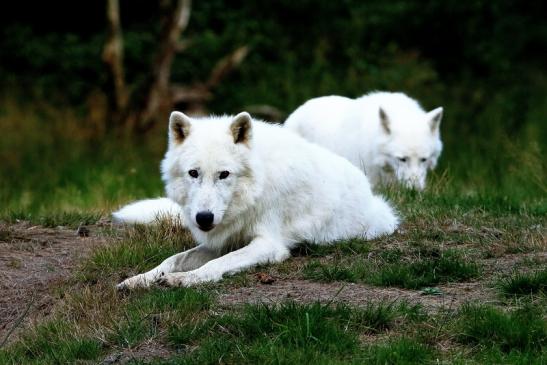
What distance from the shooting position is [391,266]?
5.64 meters

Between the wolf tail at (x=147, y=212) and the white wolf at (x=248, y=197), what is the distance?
53 centimetres

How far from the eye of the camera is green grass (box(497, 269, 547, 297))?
16.8 feet

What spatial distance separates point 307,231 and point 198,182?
861mm

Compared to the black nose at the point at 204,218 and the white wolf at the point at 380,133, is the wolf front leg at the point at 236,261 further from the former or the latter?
the white wolf at the point at 380,133

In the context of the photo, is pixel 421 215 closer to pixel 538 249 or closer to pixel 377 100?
pixel 538 249

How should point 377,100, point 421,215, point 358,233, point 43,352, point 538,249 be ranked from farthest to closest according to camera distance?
point 377,100 < point 421,215 < point 358,233 < point 538,249 < point 43,352

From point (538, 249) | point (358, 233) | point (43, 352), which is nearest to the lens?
point (43, 352)

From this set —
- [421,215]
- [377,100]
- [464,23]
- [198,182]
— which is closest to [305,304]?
[198,182]

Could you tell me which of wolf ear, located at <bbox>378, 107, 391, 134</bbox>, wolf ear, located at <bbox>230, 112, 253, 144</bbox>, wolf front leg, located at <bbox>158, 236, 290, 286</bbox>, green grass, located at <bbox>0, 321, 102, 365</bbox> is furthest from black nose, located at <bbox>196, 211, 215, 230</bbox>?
wolf ear, located at <bbox>378, 107, 391, 134</bbox>

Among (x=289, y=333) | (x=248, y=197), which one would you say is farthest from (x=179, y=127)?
(x=289, y=333)

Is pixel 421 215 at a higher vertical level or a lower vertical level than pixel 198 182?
lower

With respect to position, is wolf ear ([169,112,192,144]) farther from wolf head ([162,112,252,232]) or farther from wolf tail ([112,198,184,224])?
wolf tail ([112,198,184,224])

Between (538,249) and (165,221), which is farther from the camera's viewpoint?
(165,221)

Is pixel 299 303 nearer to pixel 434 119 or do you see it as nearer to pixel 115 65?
pixel 434 119
